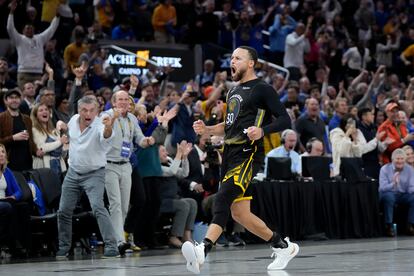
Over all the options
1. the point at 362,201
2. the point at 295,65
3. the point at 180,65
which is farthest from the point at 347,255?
the point at 295,65

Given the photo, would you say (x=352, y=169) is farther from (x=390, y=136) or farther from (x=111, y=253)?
(x=111, y=253)

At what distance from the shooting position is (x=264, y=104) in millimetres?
10547

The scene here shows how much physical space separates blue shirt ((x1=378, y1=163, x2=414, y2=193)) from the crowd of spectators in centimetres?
2

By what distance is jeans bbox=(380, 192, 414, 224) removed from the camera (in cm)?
1850

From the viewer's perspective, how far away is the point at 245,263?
11.7m

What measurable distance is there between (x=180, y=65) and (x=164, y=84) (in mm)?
4723

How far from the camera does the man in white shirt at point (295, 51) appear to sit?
2530 cm

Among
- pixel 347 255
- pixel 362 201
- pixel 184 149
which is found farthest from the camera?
pixel 362 201

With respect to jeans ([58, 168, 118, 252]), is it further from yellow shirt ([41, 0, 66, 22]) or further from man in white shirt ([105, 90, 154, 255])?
yellow shirt ([41, 0, 66, 22])

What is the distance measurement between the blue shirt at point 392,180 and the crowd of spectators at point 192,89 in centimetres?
2

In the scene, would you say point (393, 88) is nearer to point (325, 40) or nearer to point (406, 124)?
point (325, 40)

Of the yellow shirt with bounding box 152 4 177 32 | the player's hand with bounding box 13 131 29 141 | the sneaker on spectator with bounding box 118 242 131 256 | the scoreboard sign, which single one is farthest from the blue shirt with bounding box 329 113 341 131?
the player's hand with bounding box 13 131 29 141

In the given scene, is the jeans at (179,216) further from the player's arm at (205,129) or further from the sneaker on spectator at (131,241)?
the player's arm at (205,129)

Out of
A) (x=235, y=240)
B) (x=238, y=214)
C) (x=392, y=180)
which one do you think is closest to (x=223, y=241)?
(x=235, y=240)
